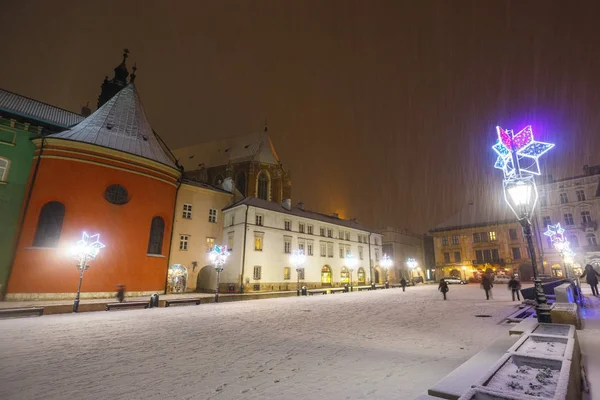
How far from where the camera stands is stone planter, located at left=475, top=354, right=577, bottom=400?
292 centimetres

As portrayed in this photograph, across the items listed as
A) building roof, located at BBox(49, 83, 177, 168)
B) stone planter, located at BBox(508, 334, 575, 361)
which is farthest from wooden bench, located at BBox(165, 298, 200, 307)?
stone planter, located at BBox(508, 334, 575, 361)

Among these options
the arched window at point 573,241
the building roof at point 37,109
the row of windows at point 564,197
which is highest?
the building roof at point 37,109

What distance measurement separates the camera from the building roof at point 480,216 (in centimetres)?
5019

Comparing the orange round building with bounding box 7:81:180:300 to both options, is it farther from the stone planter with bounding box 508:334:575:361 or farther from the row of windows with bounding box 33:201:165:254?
the stone planter with bounding box 508:334:575:361

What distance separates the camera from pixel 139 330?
399 inches

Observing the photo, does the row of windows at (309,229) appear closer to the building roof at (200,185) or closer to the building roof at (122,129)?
the building roof at (200,185)

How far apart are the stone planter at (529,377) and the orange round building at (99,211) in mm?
25430

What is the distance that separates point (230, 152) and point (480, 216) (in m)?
47.4

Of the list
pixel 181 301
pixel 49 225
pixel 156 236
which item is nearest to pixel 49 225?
pixel 49 225

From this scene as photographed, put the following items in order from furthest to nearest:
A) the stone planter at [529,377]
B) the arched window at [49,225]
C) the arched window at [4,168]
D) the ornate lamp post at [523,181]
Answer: the arched window at [4,168] < the arched window at [49,225] < the ornate lamp post at [523,181] < the stone planter at [529,377]

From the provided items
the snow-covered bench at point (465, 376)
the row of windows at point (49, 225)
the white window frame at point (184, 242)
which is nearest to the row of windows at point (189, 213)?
the white window frame at point (184, 242)

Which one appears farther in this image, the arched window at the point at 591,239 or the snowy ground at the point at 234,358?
the arched window at the point at 591,239

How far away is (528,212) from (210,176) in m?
42.0

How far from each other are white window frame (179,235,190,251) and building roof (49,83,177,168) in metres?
7.60
